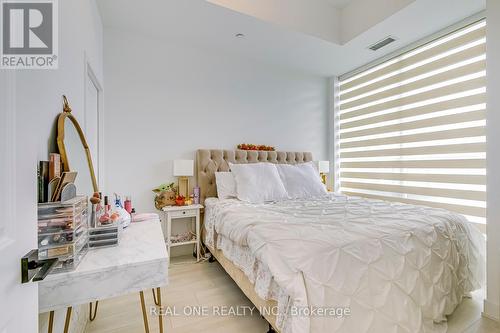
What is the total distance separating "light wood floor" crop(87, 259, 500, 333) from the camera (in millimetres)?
1682

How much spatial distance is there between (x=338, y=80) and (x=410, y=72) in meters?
1.28

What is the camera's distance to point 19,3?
0.68m

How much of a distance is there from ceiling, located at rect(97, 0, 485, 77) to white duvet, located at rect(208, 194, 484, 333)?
2111 mm

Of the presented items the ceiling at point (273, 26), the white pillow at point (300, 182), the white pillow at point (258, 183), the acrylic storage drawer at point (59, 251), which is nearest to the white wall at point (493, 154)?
the ceiling at point (273, 26)

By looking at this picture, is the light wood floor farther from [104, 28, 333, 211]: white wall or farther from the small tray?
[104, 28, 333, 211]: white wall

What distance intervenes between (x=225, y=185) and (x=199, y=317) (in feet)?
4.82

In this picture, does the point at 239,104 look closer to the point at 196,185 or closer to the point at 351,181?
the point at 196,185

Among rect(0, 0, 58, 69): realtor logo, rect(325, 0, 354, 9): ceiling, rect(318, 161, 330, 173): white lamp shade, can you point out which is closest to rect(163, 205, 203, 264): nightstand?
rect(0, 0, 58, 69): realtor logo

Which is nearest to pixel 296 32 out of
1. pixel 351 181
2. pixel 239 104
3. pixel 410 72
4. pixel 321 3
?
pixel 321 3

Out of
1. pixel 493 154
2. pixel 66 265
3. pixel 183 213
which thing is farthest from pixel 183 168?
pixel 493 154

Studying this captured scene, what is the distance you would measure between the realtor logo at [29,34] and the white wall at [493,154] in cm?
295

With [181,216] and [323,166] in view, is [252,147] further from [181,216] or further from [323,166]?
[181,216]

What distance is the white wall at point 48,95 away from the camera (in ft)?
2.11

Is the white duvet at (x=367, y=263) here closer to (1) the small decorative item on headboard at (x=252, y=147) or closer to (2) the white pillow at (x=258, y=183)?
(2) the white pillow at (x=258, y=183)
